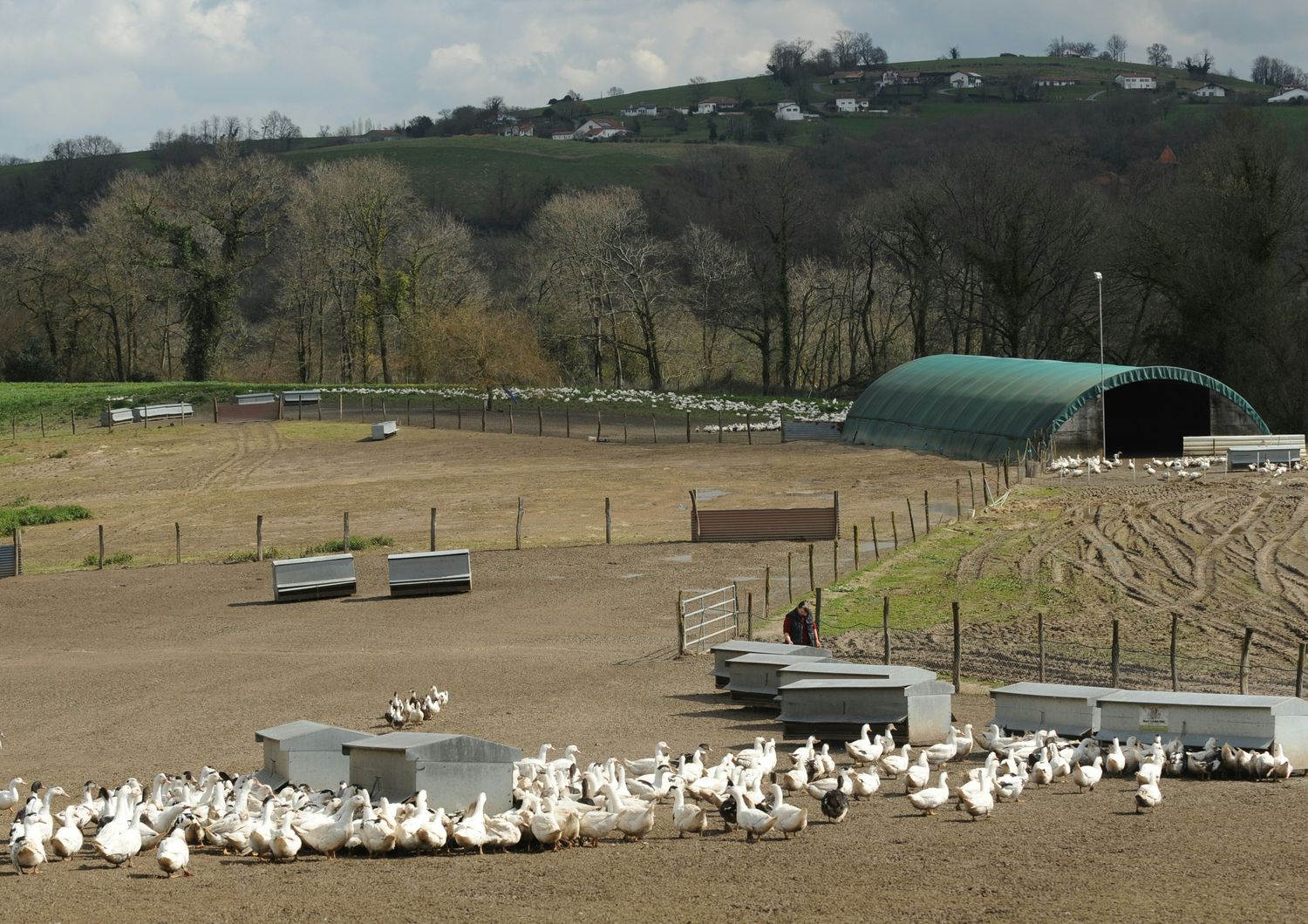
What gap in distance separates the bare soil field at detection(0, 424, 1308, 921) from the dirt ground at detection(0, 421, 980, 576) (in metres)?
0.24

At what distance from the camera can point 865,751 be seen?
17.8 m

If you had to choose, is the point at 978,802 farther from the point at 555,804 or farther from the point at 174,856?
the point at 174,856

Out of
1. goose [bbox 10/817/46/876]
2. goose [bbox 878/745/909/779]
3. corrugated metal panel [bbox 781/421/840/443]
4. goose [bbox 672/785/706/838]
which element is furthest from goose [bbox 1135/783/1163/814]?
corrugated metal panel [bbox 781/421/840/443]

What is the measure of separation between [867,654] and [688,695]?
4.03 metres

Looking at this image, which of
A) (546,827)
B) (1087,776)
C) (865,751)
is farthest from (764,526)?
(546,827)

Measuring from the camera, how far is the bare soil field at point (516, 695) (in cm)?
1256

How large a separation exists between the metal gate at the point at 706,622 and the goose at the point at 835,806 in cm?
1095

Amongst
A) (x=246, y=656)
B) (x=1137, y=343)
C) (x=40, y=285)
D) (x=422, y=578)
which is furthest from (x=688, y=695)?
(x=40, y=285)

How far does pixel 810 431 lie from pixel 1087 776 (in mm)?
51616

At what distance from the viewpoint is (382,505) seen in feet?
161

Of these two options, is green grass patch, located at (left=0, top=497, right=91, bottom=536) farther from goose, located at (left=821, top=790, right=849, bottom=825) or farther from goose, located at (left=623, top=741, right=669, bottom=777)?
goose, located at (left=821, top=790, right=849, bottom=825)

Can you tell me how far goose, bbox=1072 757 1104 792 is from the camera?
1644cm

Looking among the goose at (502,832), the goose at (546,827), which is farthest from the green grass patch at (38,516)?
the goose at (546,827)

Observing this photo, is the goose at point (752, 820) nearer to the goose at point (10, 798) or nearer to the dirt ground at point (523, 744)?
the dirt ground at point (523, 744)
